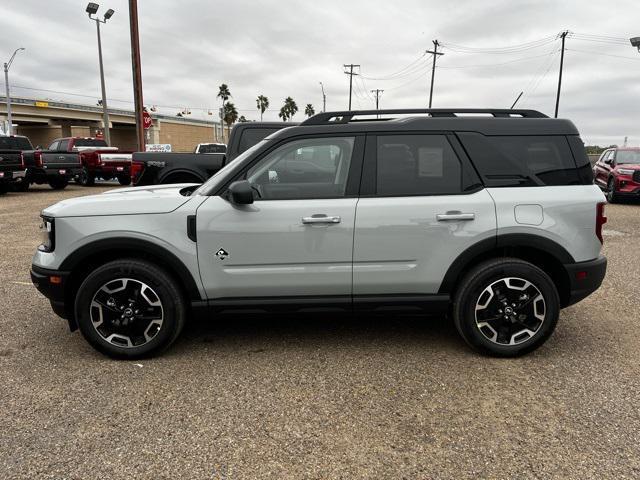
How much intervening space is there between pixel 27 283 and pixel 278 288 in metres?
3.91

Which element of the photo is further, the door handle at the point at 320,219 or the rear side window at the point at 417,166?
the rear side window at the point at 417,166

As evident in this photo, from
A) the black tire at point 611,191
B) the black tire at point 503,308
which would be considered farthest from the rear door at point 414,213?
the black tire at point 611,191

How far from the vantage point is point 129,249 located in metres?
3.58

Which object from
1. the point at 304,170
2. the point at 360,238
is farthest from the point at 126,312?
the point at 360,238

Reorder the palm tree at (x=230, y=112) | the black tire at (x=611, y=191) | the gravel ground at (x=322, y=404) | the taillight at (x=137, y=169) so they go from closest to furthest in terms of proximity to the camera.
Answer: the gravel ground at (x=322, y=404) → the taillight at (x=137, y=169) → the black tire at (x=611, y=191) → the palm tree at (x=230, y=112)

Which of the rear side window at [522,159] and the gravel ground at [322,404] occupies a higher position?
the rear side window at [522,159]

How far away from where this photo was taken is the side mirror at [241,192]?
11.1ft

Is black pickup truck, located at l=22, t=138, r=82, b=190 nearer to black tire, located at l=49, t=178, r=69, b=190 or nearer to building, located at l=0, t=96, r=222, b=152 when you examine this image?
black tire, located at l=49, t=178, r=69, b=190

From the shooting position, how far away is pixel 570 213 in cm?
358

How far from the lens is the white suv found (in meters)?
3.53

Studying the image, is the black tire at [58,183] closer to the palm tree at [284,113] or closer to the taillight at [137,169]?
the taillight at [137,169]

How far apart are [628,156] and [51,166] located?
62.9ft

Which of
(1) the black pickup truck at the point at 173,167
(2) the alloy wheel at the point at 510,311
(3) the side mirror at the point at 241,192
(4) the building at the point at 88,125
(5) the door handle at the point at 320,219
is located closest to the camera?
(3) the side mirror at the point at 241,192

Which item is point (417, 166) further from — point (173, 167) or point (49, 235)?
point (173, 167)
